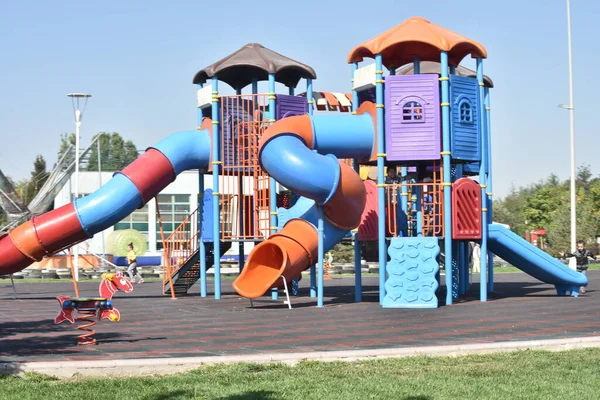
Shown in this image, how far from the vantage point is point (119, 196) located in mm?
23922

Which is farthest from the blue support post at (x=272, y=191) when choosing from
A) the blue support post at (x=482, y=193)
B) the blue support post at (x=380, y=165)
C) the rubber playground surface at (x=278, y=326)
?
the blue support post at (x=482, y=193)

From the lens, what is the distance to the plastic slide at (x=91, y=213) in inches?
927

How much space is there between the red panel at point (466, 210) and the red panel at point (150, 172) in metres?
7.29

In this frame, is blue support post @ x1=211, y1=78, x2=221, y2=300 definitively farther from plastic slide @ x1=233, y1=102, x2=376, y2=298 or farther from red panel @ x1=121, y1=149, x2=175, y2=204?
plastic slide @ x1=233, y1=102, x2=376, y2=298

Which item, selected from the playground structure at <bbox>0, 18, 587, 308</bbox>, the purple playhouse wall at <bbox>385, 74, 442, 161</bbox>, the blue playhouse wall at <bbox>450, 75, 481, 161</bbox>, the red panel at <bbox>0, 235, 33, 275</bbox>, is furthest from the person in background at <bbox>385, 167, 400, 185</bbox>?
the red panel at <bbox>0, 235, 33, 275</bbox>

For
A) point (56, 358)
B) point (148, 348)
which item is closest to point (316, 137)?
point (148, 348)

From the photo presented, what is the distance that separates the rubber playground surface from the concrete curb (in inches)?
30.7

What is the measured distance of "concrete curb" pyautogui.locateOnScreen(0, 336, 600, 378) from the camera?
11062 mm

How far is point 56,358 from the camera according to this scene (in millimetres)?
12188

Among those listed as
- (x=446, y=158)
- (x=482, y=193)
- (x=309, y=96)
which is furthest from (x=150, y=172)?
(x=482, y=193)

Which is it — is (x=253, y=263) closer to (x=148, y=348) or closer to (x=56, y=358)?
(x=148, y=348)

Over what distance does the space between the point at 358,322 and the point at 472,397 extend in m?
8.22

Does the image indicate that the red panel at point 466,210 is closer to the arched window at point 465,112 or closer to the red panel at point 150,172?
the arched window at point 465,112

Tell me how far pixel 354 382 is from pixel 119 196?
1447 centimetres
